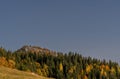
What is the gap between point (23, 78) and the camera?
3137 inches

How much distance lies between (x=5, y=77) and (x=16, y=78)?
278 cm

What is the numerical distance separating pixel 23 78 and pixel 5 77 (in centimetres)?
557

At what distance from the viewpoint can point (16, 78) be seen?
77062mm

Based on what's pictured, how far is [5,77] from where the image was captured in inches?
2955

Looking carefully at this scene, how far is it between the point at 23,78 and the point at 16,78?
287cm
